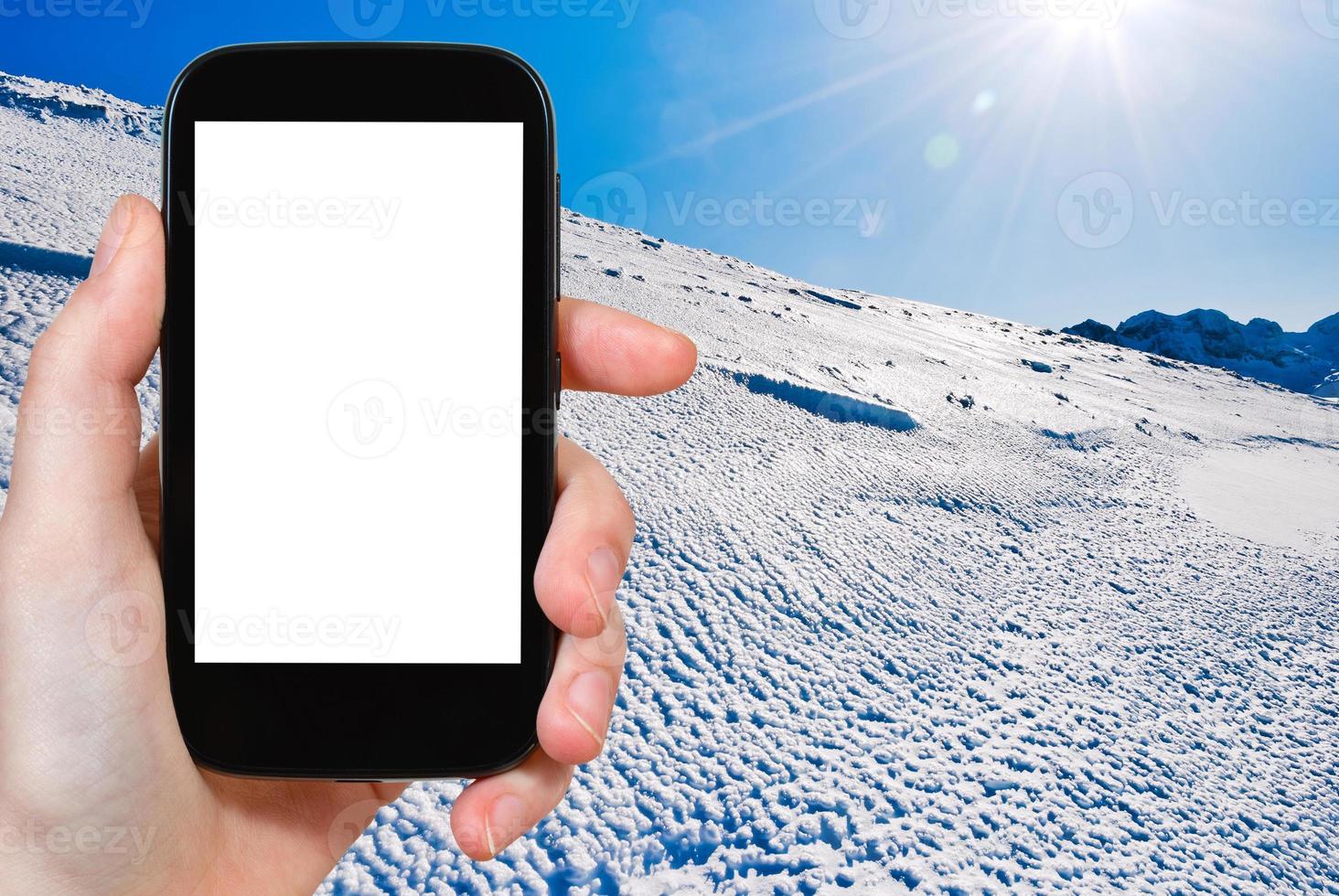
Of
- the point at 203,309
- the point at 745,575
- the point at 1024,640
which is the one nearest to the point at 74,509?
the point at 203,309

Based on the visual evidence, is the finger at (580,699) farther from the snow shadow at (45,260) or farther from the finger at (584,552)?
the snow shadow at (45,260)

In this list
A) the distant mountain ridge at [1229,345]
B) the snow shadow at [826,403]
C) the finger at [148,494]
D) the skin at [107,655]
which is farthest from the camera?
the distant mountain ridge at [1229,345]

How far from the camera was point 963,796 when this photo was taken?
3.30 ft

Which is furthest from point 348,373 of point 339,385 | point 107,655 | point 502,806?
point 502,806

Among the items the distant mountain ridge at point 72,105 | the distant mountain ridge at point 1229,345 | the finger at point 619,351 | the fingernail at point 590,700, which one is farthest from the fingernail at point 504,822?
the distant mountain ridge at point 1229,345

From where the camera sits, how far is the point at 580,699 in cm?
67

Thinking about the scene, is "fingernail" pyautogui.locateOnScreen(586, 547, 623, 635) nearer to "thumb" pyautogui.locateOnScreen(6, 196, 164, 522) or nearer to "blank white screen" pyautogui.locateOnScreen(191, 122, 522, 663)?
"blank white screen" pyautogui.locateOnScreen(191, 122, 522, 663)

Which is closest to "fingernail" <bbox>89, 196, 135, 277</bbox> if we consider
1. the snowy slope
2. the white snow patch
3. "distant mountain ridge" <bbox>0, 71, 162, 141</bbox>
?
the snowy slope

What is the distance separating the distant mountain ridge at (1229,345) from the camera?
16891mm

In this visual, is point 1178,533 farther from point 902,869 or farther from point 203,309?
point 203,309

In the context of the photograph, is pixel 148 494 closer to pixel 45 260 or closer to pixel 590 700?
pixel 590 700

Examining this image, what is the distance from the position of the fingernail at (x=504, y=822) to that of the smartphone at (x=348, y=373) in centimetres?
5

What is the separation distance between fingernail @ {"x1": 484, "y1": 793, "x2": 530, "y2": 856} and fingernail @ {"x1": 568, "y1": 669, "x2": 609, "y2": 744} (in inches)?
4.3

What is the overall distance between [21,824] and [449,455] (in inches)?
20.7
